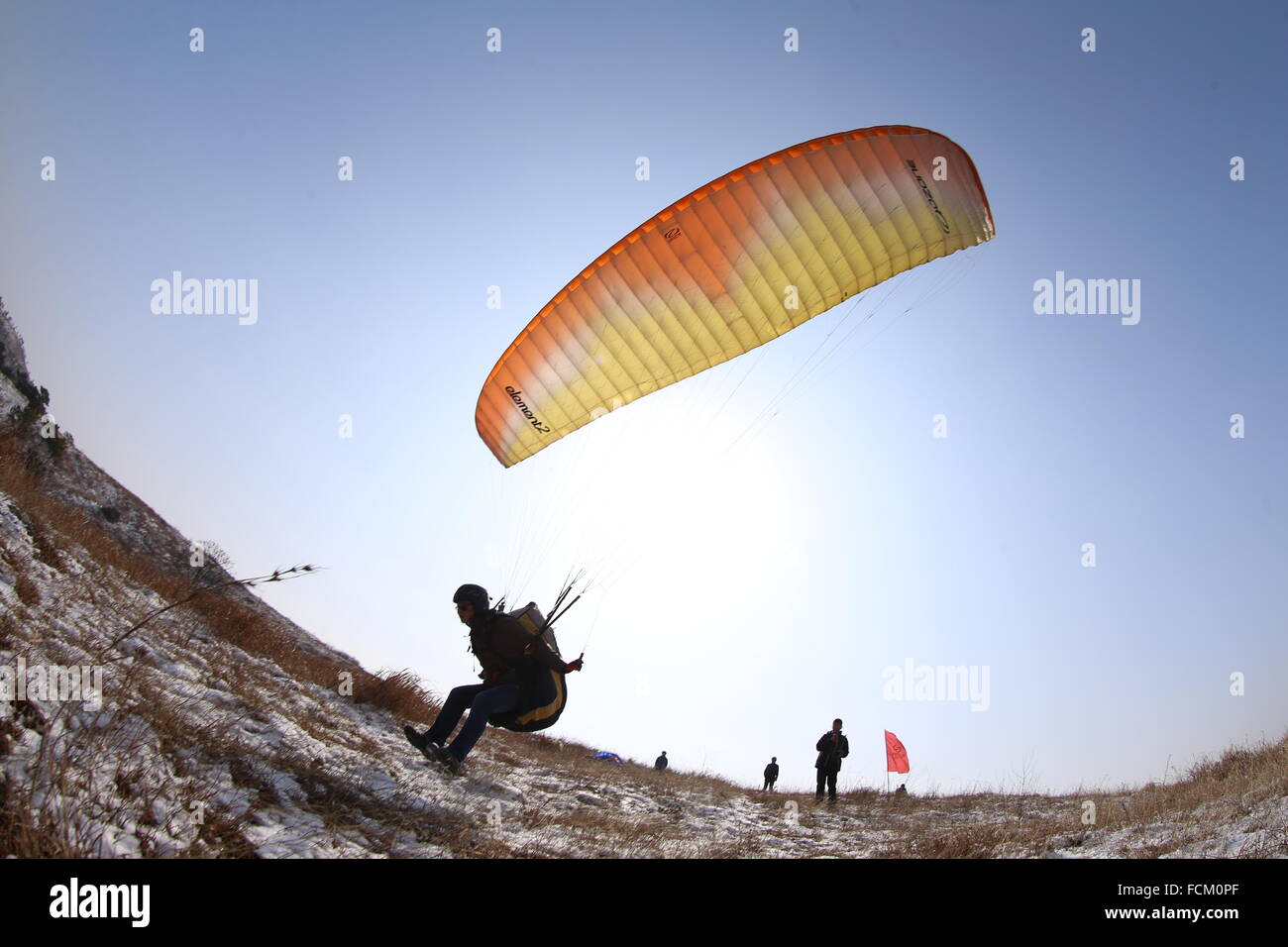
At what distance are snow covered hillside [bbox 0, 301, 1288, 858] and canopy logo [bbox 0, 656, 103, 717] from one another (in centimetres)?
1

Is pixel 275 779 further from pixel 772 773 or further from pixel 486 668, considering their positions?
pixel 772 773

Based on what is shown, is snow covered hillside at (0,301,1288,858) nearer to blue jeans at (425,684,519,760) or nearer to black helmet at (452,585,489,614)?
blue jeans at (425,684,519,760)

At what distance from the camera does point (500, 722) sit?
662 cm

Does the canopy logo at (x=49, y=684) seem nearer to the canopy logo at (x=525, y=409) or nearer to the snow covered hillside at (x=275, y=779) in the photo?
the snow covered hillside at (x=275, y=779)

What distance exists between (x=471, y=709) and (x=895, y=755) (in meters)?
14.2

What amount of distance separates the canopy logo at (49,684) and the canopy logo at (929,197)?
8.98 meters

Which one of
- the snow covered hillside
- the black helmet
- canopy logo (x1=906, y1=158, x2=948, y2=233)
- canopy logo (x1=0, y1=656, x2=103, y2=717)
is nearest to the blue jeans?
the snow covered hillside

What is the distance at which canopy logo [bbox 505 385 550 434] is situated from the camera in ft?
30.2

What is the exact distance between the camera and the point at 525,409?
30.3ft
